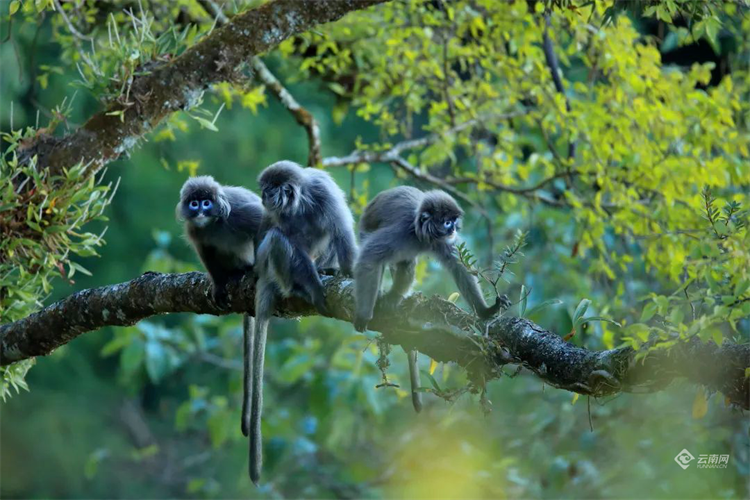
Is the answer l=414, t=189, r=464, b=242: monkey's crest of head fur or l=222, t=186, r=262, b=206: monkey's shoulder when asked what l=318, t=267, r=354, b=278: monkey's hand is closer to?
l=414, t=189, r=464, b=242: monkey's crest of head fur

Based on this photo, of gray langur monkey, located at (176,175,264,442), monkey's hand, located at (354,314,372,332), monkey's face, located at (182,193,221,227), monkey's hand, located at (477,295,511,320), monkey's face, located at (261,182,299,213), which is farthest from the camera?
monkey's face, located at (182,193,221,227)

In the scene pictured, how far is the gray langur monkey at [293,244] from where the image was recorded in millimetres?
3660

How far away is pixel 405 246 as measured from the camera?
3748 millimetres

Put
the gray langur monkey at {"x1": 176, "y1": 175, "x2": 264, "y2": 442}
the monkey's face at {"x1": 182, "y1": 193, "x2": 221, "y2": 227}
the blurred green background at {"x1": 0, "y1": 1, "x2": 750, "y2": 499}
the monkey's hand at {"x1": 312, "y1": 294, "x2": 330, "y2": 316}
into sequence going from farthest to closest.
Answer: the blurred green background at {"x1": 0, "y1": 1, "x2": 750, "y2": 499}, the monkey's face at {"x1": 182, "y1": 193, "x2": 221, "y2": 227}, the gray langur monkey at {"x1": 176, "y1": 175, "x2": 264, "y2": 442}, the monkey's hand at {"x1": 312, "y1": 294, "x2": 330, "y2": 316}

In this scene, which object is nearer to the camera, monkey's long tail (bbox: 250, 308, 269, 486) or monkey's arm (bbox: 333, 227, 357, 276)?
monkey's long tail (bbox: 250, 308, 269, 486)

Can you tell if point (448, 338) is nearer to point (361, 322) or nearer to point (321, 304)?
point (361, 322)

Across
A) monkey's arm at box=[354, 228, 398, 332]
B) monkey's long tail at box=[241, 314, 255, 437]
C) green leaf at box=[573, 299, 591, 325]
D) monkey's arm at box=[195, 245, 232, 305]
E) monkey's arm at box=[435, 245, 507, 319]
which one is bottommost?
monkey's long tail at box=[241, 314, 255, 437]

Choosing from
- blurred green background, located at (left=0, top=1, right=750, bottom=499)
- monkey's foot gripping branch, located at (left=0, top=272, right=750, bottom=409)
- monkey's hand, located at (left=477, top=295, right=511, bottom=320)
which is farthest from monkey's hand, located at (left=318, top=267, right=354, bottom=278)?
monkey's hand, located at (left=477, top=295, right=511, bottom=320)

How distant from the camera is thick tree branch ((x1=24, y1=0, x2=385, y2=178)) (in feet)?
13.2

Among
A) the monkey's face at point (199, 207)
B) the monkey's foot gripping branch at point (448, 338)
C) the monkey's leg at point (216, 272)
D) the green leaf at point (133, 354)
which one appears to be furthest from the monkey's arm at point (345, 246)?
the green leaf at point (133, 354)

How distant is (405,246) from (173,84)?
1.32 m

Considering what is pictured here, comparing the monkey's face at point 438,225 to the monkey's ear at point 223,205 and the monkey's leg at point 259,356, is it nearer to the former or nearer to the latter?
the monkey's leg at point 259,356

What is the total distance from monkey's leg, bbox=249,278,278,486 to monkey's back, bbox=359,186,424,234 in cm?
57

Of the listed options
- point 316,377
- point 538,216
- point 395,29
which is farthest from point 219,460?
point 395,29
